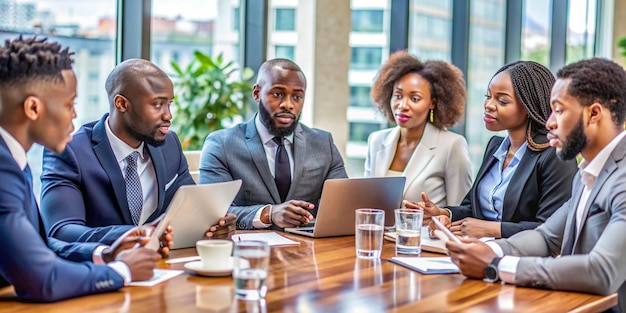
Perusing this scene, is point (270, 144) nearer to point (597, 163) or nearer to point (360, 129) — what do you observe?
point (597, 163)

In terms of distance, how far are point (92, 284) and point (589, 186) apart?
4.66ft

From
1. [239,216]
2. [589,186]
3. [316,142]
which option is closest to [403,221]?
[589,186]

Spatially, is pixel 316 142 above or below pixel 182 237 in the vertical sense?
above

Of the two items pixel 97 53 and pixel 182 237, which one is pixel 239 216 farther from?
pixel 97 53

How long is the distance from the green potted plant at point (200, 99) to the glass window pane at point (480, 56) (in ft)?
9.33

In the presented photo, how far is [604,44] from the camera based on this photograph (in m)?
8.69

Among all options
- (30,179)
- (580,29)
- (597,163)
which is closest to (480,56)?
(580,29)

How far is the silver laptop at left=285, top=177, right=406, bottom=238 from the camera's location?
270 centimetres

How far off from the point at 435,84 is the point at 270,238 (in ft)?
5.20

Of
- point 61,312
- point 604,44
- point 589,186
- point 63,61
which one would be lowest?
point 61,312

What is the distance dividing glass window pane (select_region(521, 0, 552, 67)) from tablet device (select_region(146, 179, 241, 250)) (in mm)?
5570

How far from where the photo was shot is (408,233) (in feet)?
8.10

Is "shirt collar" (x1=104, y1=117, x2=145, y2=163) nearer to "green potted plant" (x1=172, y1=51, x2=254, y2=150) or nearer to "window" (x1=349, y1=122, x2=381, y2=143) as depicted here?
"green potted plant" (x1=172, y1=51, x2=254, y2=150)

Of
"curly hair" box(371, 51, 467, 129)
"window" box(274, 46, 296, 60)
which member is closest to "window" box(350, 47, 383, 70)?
"window" box(274, 46, 296, 60)
